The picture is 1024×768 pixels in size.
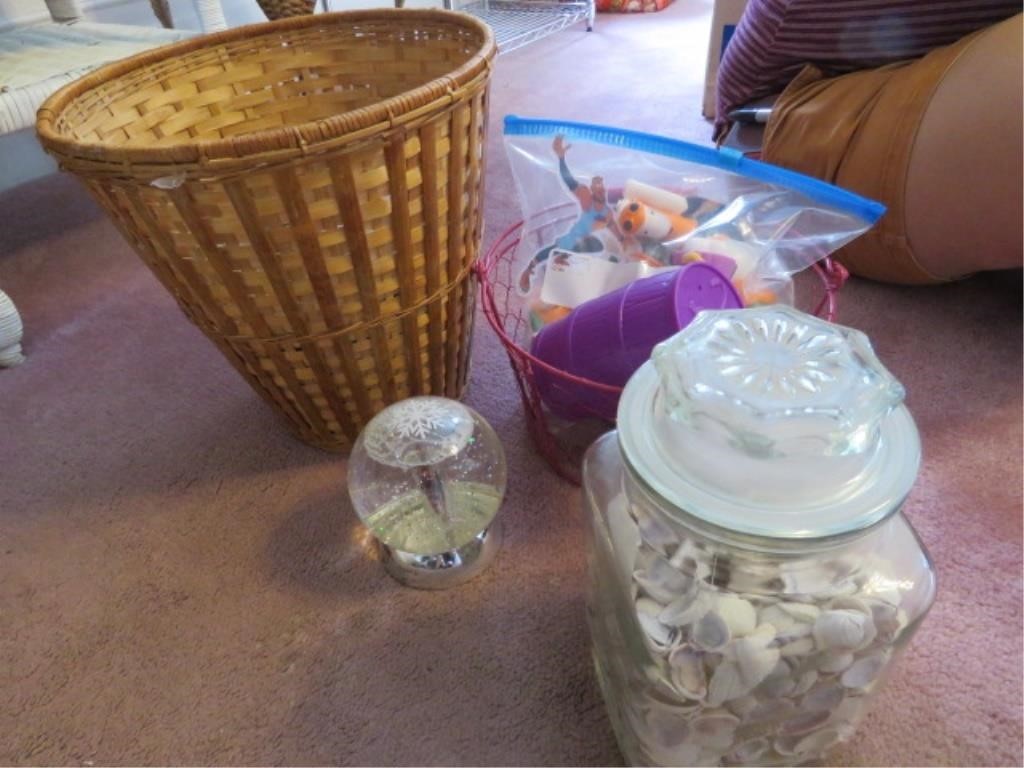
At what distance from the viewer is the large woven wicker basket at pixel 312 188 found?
1.64 feet

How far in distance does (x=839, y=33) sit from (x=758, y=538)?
730mm

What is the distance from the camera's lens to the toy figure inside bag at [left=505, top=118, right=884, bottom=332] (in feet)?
2.08

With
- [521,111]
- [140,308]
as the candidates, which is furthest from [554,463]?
[521,111]

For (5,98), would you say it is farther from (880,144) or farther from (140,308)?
(880,144)

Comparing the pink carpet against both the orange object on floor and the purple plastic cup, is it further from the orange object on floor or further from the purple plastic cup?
the orange object on floor

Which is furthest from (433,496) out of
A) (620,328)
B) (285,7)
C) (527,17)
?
(527,17)

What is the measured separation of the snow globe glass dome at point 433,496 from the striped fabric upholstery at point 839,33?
0.62 m

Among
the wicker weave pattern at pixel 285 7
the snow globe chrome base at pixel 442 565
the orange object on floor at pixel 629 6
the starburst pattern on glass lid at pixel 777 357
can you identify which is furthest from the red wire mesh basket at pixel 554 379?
the orange object on floor at pixel 629 6

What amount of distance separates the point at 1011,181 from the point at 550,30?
5.32ft

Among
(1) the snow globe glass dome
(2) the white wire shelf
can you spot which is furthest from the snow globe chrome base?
(2) the white wire shelf

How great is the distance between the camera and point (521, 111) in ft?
5.05

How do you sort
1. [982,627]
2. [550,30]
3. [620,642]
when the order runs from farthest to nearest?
[550,30] < [982,627] < [620,642]

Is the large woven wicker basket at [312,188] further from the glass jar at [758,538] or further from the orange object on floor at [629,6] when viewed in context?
the orange object on floor at [629,6]

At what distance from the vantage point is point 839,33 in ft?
2.72
